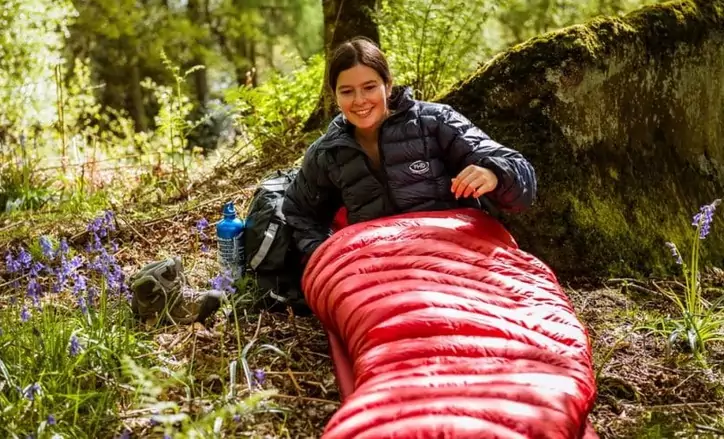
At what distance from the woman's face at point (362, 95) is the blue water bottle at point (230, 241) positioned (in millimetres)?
750

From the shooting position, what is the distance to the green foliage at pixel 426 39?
4773 mm

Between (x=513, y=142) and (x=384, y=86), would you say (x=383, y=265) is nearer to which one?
(x=384, y=86)

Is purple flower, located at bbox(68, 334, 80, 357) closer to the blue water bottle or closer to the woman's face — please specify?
the blue water bottle

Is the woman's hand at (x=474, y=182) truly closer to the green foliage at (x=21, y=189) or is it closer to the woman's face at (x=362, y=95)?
the woman's face at (x=362, y=95)

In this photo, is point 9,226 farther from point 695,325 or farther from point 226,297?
point 695,325

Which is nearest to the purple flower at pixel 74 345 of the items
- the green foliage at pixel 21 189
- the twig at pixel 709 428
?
the twig at pixel 709 428

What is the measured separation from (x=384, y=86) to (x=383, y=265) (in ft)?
2.99

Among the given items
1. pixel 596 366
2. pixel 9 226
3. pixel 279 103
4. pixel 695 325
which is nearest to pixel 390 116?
pixel 596 366

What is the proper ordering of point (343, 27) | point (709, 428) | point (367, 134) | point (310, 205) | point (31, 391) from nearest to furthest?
A: point (31, 391), point (709, 428), point (367, 134), point (310, 205), point (343, 27)

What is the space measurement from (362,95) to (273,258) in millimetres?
833

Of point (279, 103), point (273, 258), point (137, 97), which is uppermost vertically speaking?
point (279, 103)

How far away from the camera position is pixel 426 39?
484 cm

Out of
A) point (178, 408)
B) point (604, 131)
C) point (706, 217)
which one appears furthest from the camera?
point (604, 131)

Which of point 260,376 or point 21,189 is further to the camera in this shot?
point 21,189
